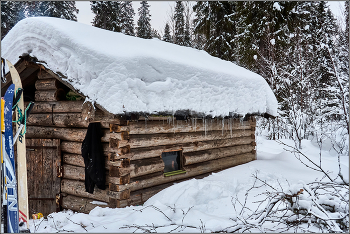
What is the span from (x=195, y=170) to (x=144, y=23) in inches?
1100

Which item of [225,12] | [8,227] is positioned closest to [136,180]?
[8,227]

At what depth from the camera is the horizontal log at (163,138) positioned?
5.04 m

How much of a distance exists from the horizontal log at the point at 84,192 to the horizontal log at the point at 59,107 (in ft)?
5.62

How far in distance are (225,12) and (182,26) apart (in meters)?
6.00

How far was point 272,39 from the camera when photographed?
15531 millimetres

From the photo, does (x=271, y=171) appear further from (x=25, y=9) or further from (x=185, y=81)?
(x=25, y=9)

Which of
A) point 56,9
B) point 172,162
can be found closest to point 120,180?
point 172,162

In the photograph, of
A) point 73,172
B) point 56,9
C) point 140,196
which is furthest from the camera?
point 56,9

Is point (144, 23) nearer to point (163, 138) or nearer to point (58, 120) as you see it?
Answer: point (58, 120)

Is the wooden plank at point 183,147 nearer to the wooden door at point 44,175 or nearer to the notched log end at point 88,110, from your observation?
the notched log end at point 88,110

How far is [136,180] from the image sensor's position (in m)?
5.36

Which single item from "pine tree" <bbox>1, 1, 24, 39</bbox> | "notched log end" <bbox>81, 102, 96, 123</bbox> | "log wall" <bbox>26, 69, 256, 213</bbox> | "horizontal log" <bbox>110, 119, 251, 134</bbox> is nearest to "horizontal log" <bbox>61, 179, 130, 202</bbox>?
"log wall" <bbox>26, 69, 256, 213</bbox>

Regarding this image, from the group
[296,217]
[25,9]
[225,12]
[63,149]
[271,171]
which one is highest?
[25,9]

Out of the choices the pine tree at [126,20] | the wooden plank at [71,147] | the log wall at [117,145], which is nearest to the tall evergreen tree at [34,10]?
the pine tree at [126,20]
